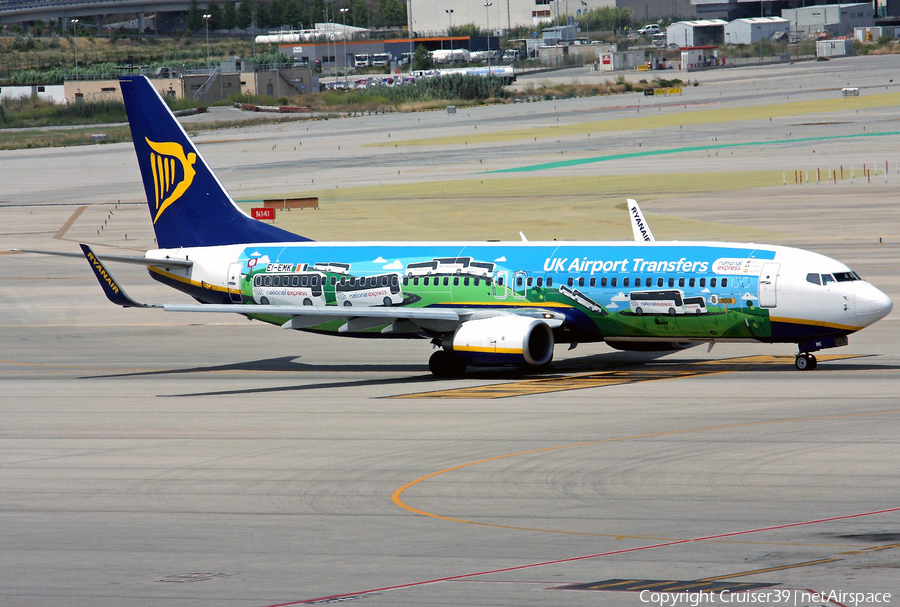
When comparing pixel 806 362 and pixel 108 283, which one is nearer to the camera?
pixel 806 362

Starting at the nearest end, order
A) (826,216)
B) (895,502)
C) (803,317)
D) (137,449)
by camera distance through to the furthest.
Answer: (895,502) < (137,449) < (803,317) < (826,216)

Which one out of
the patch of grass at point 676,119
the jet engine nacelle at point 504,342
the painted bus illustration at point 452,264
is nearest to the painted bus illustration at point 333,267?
the painted bus illustration at point 452,264

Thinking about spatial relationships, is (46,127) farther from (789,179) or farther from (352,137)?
(789,179)

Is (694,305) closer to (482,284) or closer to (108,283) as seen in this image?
(482,284)

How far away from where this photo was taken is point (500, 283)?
4197 cm

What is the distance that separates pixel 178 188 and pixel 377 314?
1134 cm

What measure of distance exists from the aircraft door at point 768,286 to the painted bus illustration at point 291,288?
1558cm

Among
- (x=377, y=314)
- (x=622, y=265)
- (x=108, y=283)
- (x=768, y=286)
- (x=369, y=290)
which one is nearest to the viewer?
(x=768, y=286)

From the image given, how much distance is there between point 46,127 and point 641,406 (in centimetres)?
16688

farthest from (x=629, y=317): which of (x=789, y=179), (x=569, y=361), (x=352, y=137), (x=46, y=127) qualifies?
(x=46, y=127)

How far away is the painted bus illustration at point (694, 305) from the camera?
39.1 metres

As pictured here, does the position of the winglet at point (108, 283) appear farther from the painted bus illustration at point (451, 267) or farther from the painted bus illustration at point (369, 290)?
the painted bus illustration at point (451, 267)

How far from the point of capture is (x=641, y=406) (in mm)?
A: 34969

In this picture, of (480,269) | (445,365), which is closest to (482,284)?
(480,269)
